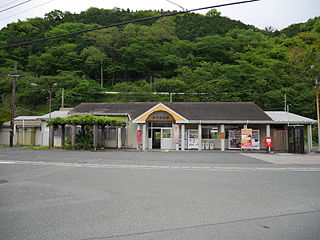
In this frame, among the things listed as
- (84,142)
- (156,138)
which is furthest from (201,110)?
(84,142)

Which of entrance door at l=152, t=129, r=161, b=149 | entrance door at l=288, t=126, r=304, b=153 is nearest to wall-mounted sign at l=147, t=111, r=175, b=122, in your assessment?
entrance door at l=152, t=129, r=161, b=149

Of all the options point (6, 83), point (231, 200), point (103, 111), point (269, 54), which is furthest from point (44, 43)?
point (231, 200)

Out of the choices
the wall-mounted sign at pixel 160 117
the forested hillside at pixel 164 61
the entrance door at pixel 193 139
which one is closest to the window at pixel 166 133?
the wall-mounted sign at pixel 160 117

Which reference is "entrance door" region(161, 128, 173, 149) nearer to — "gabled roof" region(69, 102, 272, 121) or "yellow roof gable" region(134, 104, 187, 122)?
"yellow roof gable" region(134, 104, 187, 122)

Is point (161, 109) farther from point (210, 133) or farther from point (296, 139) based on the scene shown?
point (296, 139)

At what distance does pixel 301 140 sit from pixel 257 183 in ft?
45.6

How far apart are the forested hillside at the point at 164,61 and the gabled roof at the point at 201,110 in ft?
51.7

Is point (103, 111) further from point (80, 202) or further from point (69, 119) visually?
point (80, 202)

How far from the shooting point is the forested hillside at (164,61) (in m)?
42.8

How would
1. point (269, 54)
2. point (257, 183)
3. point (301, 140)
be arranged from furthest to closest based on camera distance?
point (269, 54)
point (301, 140)
point (257, 183)

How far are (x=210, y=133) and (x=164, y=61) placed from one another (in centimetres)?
3490

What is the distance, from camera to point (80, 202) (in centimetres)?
536

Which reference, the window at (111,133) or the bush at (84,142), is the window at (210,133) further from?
the bush at (84,142)

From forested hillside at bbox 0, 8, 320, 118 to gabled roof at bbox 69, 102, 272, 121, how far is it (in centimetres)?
1576
